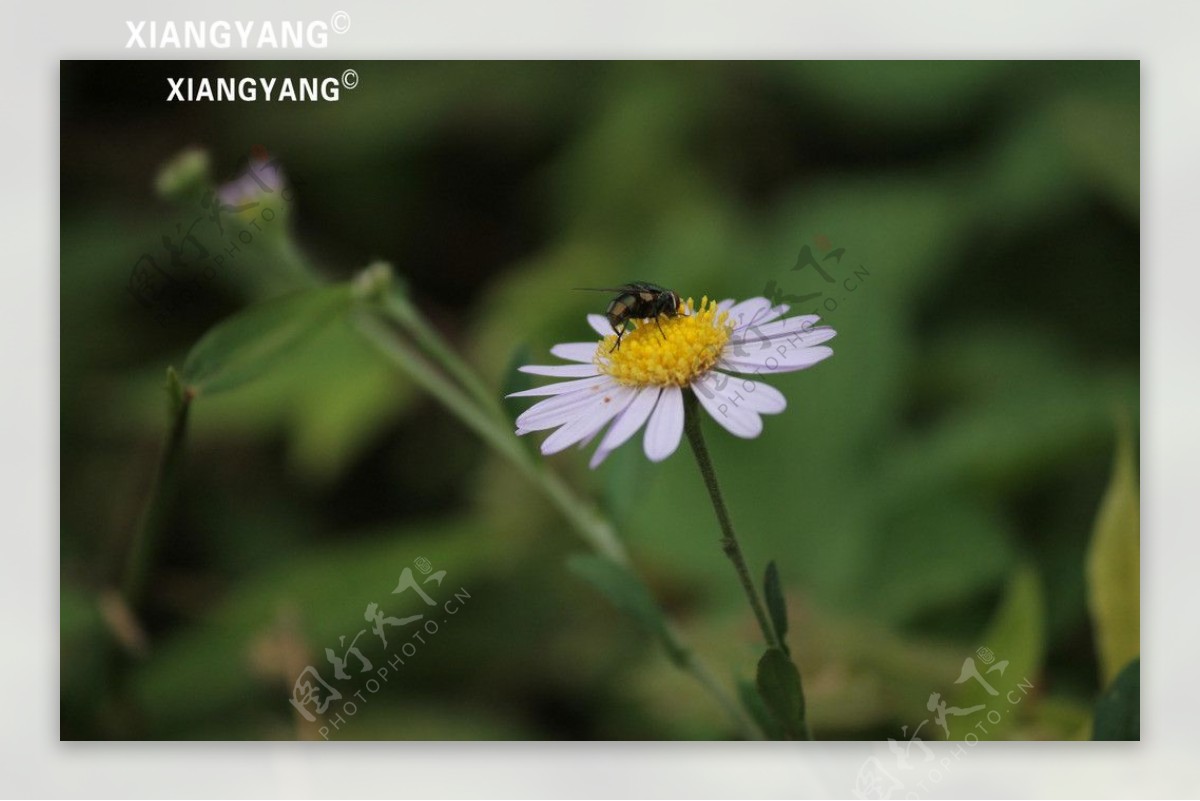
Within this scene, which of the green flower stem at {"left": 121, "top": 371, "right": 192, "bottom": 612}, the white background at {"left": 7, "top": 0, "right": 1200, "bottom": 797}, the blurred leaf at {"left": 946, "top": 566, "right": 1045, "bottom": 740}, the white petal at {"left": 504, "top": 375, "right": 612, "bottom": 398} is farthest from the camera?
the white background at {"left": 7, "top": 0, "right": 1200, "bottom": 797}

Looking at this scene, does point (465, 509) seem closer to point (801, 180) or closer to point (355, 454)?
point (355, 454)

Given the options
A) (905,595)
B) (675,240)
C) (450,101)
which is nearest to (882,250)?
(675,240)

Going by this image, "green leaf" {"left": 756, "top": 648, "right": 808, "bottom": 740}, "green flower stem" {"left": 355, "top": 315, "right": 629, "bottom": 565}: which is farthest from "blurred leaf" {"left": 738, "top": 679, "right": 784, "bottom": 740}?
"green flower stem" {"left": 355, "top": 315, "right": 629, "bottom": 565}

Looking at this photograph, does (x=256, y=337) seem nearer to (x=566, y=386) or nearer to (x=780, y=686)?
(x=566, y=386)

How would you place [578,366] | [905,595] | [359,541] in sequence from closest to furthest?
1. [578,366]
2. [905,595]
3. [359,541]

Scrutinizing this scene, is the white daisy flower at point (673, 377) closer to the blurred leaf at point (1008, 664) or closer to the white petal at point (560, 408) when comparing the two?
the white petal at point (560, 408)

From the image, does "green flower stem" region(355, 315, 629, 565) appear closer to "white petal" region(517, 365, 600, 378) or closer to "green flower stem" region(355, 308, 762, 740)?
"green flower stem" region(355, 308, 762, 740)

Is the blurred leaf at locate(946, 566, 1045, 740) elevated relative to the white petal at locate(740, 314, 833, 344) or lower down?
lower down

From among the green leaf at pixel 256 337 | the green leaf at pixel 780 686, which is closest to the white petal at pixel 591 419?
the green leaf at pixel 780 686
